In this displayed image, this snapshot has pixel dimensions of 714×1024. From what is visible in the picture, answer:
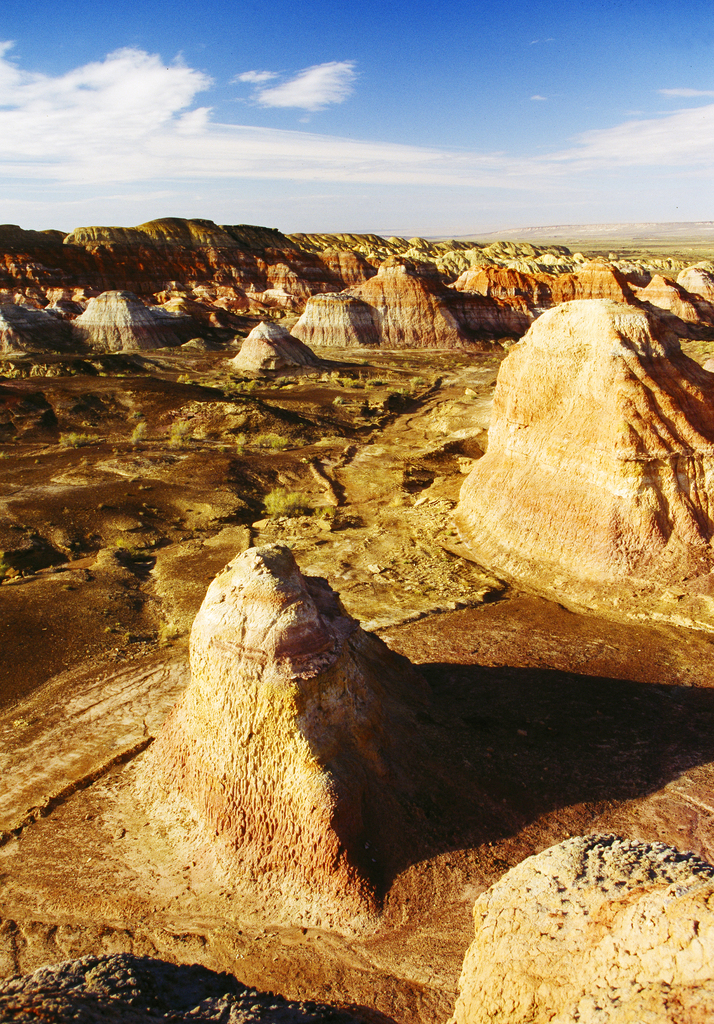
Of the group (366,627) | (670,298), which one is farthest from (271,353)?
(670,298)

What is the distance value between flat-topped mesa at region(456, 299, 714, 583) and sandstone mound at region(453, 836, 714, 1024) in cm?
869

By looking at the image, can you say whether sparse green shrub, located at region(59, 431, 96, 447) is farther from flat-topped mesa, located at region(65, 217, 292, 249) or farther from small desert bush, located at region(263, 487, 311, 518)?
flat-topped mesa, located at region(65, 217, 292, 249)

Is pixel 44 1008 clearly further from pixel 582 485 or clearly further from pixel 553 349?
pixel 553 349

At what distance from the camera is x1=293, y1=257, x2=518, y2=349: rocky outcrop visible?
161ft

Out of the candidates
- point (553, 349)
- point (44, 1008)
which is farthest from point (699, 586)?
point (44, 1008)

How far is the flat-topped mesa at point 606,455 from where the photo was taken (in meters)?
12.3

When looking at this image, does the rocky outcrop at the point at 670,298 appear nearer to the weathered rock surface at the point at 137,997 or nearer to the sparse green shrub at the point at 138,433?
the sparse green shrub at the point at 138,433

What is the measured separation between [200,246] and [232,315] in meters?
26.1

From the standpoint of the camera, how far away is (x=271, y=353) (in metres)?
40.8

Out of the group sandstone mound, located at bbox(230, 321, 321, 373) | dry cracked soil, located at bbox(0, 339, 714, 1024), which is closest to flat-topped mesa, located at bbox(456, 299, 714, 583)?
dry cracked soil, located at bbox(0, 339, 714, 1024)

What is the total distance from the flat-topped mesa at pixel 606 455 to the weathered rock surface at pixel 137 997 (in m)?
9.64

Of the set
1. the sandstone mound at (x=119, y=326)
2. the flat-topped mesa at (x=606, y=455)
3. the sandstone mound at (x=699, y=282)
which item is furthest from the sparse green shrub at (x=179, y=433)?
the sandstone mound at (x=699, y=282)

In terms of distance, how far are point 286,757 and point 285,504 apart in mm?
12495

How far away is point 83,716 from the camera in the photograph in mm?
9305
